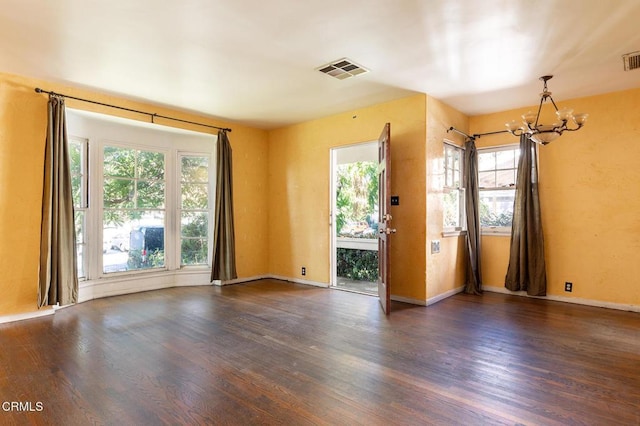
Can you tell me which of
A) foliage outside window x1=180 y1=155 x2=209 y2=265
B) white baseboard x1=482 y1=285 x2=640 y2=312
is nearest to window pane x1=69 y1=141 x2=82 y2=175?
foliage outside window x1=180 y1=155 x2=209 y2=265

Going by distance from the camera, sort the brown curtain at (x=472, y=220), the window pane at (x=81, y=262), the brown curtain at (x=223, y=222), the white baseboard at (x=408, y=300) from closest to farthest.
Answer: the white baseboard at (x=408, y=300)
the window pane at (x=81, y=262)
the brown curtain at (x=472, y=220)
the brown curtain at (x=223, y=222)

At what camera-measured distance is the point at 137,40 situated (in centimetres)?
300

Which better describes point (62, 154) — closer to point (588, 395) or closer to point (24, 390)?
point (24, 390)

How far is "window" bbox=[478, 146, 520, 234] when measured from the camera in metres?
5.18

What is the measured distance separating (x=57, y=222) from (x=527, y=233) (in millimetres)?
5941

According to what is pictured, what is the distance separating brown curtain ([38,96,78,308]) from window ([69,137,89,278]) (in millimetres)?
575

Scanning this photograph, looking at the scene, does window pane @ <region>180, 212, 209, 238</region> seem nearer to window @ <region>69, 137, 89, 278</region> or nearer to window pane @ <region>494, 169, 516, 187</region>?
window @ <region>69, 137, 89, 278</region>

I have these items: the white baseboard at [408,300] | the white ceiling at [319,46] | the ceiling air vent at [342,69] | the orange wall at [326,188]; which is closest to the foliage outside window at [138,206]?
the white ceiling at [319,46]

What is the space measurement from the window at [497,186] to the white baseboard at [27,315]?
5925mm

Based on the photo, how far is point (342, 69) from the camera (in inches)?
141

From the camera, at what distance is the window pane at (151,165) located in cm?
524

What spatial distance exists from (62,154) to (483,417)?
15.7ft

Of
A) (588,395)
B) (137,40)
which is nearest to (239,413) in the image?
(588,395)

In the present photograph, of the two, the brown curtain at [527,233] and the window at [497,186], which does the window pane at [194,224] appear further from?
the brown curtain at [527,233]
